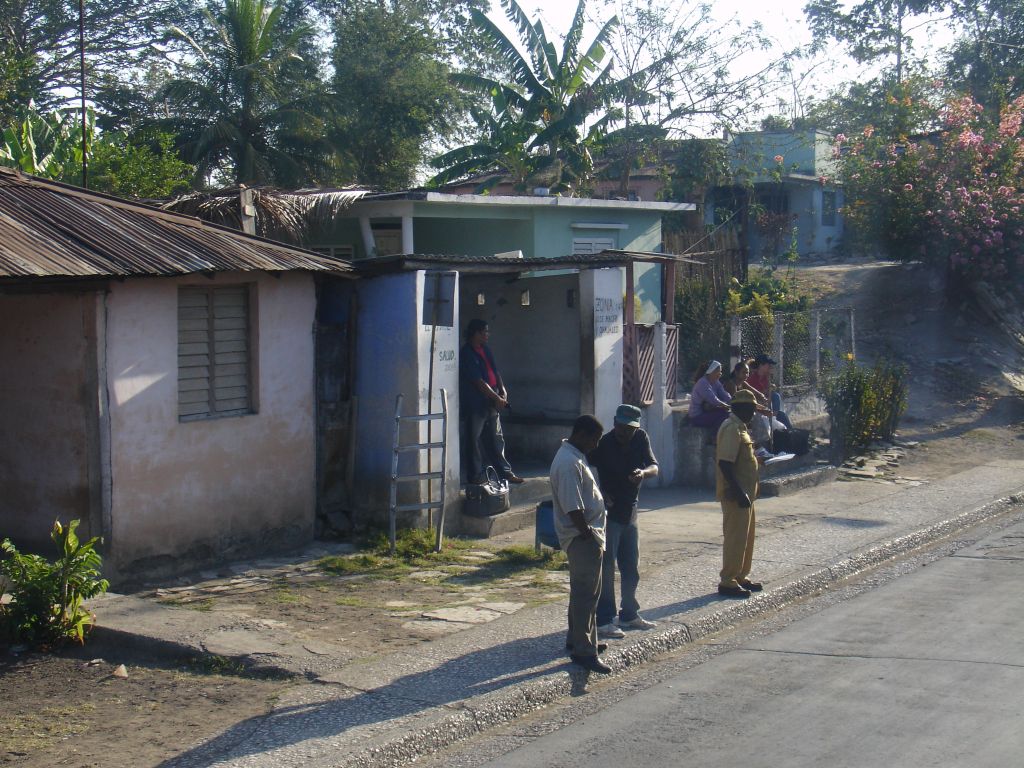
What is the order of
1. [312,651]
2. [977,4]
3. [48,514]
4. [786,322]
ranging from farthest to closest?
[977,4]
[786,322]
[48,514]
[312,651]

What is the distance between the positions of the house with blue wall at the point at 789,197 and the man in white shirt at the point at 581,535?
22.1 m

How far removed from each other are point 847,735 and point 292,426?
19.9ft

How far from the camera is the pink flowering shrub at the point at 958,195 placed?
72.3 ft

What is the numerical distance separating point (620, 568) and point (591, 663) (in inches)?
39.8

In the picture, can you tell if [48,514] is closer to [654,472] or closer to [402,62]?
[654,472]

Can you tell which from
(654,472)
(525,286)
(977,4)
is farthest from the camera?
(977,4)

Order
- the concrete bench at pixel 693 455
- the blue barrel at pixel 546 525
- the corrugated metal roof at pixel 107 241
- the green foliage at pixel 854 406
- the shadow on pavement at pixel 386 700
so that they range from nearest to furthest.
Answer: the shadow on pavement at pixel 386 700 → the corrugated metal roof at pixel 107 241 → the blue barrel at pixel 546 525 → the concrete bench at pixel 693 455 → the green foliage at pixel 854 406

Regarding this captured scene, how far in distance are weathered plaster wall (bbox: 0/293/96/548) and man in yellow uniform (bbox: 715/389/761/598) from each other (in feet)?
16.1

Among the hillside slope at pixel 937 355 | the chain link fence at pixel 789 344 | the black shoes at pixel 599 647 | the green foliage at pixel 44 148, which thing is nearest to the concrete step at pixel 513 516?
the black shoes at pixel 599 647

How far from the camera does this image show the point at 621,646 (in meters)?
7.30

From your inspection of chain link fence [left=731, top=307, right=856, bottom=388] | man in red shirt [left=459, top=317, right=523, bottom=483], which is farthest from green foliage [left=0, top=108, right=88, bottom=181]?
chain link fence [left=731, top=307, right=856, bottom=388]

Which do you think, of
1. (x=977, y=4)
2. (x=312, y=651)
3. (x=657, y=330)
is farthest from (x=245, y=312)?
(x=977, y=4)

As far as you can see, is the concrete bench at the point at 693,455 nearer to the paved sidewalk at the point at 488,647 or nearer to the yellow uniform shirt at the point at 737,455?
the paved sidewalk at the point at 488,647

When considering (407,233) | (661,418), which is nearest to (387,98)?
(407,233)
